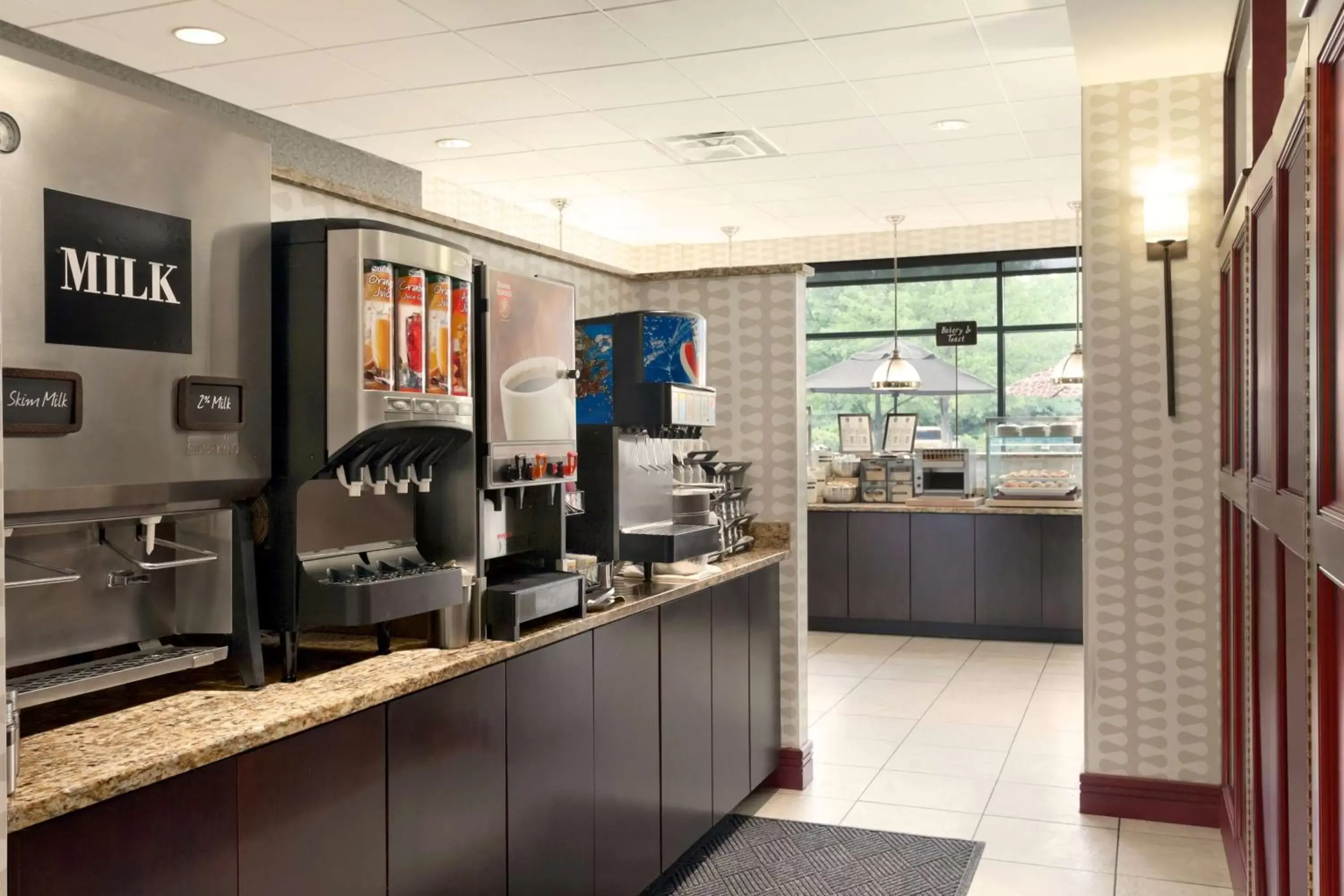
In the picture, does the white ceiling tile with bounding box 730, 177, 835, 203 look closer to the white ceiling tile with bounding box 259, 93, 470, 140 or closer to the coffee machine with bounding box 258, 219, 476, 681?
the white ceiling tile with bounding box 259, 93, 470, 140

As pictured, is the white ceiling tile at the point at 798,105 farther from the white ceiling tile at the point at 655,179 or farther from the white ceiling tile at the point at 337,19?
the white ceiling tile at the point at 337,19

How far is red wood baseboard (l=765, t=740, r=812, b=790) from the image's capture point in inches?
176

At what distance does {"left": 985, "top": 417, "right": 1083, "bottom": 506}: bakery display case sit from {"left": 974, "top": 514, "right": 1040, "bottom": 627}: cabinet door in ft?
0.52

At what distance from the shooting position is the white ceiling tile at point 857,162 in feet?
21.9

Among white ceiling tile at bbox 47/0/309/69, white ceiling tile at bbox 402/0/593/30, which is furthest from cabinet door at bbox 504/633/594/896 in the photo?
white ceiling tile at bbox 47/0/309/69

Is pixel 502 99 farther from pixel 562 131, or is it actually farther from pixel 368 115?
pixel 368 115

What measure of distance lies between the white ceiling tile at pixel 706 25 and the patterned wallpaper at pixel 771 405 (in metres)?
1.02

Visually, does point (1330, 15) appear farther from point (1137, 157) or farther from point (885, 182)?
point (885, 182)

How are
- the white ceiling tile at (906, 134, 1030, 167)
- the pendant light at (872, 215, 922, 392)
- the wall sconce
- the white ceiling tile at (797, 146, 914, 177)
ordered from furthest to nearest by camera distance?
the pendant light at (872, 215, 922, 392) → the white ceiling tile at (797, 146, 914, 177) → the white ceiling tile at (906, 134, 1030, 167) → the wall sconce

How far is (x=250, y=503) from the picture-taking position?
2.15 m

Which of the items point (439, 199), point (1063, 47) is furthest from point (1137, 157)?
point (439, 199)

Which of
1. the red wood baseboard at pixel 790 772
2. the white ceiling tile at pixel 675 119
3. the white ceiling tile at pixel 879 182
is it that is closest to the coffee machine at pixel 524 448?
the red wood baseboard at pixel 790 772

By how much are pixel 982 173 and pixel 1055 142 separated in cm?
85

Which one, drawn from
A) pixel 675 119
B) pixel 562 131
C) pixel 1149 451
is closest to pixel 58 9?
pixel 562 131
